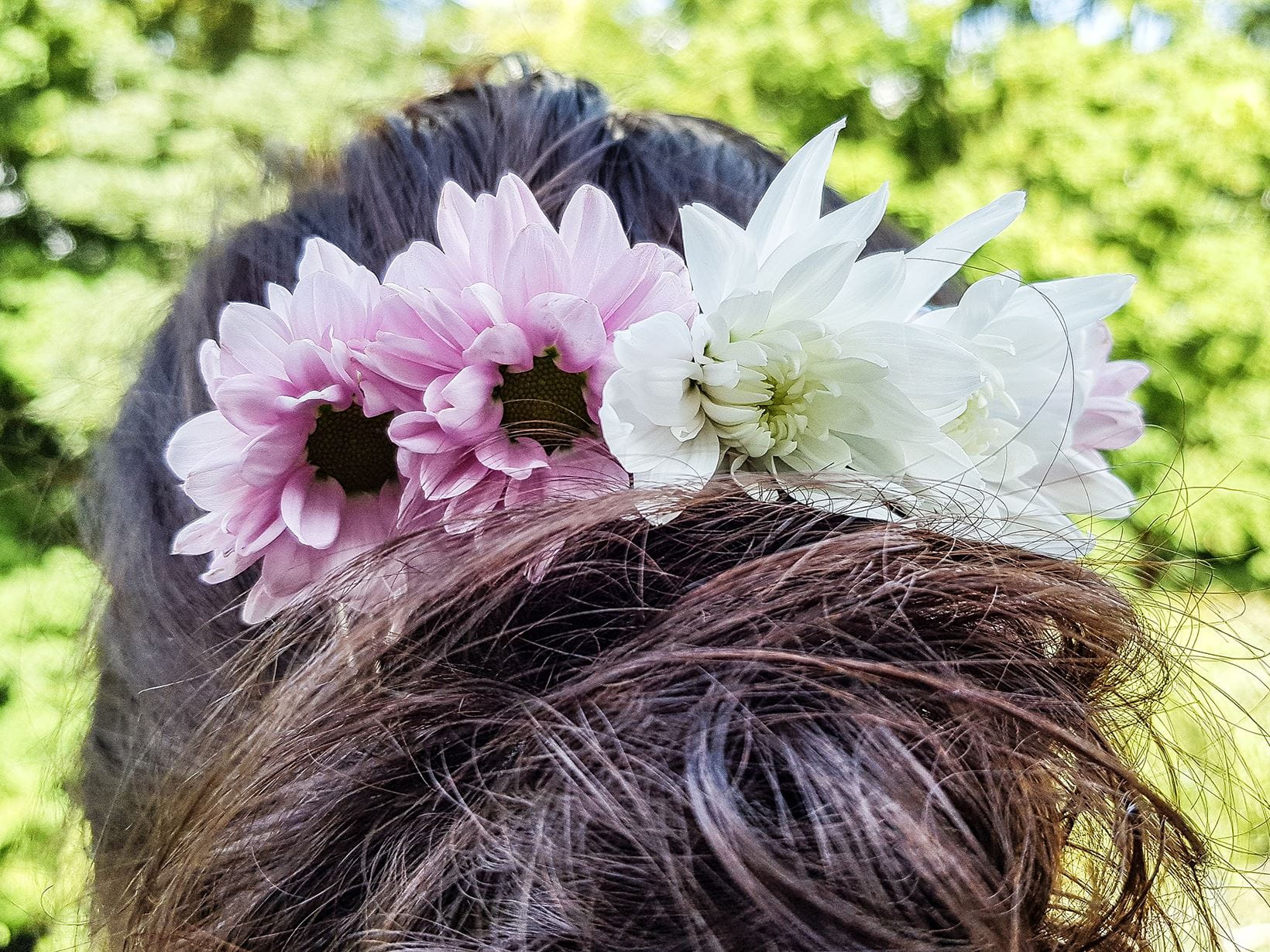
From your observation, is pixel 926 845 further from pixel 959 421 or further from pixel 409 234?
pixel 409 234

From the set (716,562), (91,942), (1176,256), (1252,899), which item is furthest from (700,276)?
(1176,256)

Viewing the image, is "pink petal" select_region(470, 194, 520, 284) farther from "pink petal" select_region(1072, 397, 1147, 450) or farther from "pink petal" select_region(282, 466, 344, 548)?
"pink petal" select_region(1072, 397, 1147, 450)

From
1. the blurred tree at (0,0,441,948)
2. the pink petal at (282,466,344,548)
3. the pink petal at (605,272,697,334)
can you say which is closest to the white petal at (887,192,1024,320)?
the pink petal at (605,272,697,334)

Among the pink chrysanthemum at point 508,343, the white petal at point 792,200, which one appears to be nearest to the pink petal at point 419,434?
the pink chrysanthemum at point 508,343

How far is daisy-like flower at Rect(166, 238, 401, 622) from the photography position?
0.56m

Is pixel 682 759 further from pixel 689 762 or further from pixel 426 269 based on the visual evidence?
pixel 426 269

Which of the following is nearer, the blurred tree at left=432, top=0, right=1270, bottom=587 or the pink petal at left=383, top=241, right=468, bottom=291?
the pink petal at left=383, top=241, right=468, bottom=291

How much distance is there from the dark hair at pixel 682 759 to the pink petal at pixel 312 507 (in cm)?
4

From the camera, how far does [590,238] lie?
1.83 ft

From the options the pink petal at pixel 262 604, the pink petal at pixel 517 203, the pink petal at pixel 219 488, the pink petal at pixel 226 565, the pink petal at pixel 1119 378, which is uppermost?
the pink petal at pixel 517 203

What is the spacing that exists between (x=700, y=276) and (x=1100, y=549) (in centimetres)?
32

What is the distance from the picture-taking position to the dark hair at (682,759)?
442 mm

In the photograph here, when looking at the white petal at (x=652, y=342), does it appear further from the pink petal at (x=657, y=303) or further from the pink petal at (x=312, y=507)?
the pink petal at (x=312, y=507)

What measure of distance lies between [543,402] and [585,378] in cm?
3
